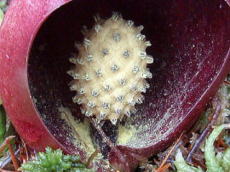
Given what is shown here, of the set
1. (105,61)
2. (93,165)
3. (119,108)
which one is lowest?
(93,165)

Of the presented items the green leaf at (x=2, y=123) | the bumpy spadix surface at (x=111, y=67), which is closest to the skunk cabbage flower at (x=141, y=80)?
the bumpy spadix surface at (x=111, y=67)

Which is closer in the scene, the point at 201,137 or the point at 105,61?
the point at 105,61

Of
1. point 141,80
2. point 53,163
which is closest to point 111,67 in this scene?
point 141,80

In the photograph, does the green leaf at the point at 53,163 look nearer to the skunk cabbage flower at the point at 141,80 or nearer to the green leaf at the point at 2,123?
the skunk cabbage flower at the point at 141,80

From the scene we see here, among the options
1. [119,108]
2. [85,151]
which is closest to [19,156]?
[85,151]

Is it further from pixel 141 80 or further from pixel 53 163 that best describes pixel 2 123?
pixel 141 80

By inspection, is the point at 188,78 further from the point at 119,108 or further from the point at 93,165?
the point at 93,165

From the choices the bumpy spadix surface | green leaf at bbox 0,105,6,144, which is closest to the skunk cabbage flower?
the bumpy spadix surface

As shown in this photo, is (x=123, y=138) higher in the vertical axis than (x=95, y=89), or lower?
lower
